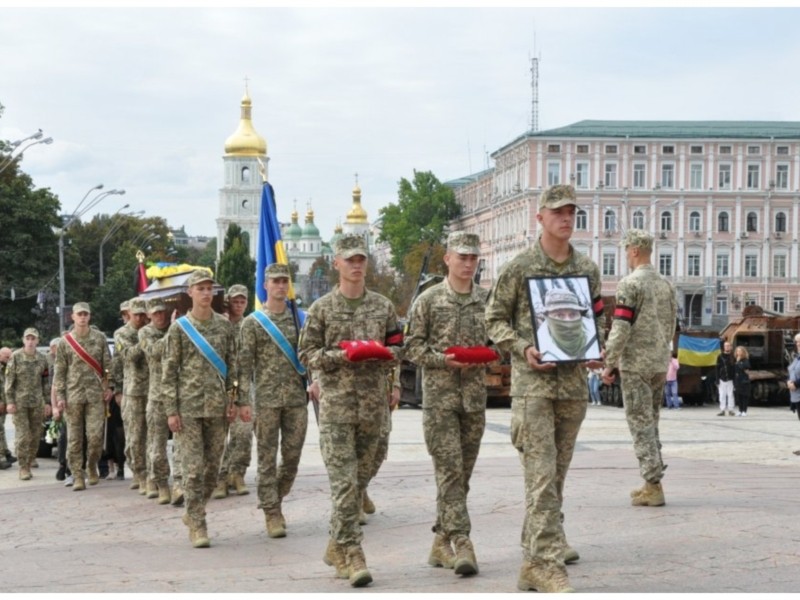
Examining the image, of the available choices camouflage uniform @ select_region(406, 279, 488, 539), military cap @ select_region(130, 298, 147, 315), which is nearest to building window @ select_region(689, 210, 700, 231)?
military cap @ select_region(130, 298, 147, 315)

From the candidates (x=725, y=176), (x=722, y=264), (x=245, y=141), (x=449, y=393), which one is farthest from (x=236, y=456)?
(x=245, y=141)

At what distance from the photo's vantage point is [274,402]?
10031 millimetres

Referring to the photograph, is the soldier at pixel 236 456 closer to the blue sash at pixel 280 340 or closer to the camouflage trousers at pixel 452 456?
the blue sash at pixel 280 340

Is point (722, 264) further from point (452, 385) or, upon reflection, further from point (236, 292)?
point (452, 385)

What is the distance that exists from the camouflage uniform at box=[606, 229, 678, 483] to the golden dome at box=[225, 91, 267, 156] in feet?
514

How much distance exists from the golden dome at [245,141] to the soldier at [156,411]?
6062 inches

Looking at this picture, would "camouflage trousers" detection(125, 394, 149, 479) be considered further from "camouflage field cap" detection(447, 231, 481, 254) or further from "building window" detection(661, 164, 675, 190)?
"building window" detection(661, 164, 675, 190)

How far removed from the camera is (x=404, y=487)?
12.6m

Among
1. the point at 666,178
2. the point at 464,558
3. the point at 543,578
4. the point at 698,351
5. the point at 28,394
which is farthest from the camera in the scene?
the point at 666,178

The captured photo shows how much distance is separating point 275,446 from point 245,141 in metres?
162

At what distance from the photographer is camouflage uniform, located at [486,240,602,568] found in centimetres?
740

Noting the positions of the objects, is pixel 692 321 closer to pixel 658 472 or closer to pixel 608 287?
pixel 608 287

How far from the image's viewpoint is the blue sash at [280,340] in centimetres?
1021

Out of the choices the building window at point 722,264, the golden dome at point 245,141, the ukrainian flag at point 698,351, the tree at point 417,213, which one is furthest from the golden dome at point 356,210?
the ukrainian flag at point 698,351
